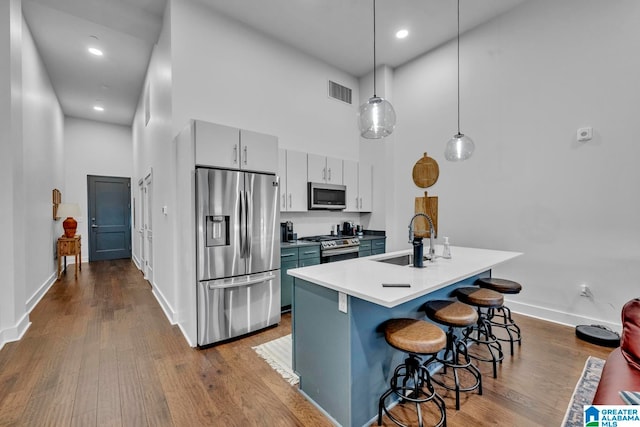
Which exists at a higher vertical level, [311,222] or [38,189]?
[38,189]

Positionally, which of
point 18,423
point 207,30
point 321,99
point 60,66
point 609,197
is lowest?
point 18,423

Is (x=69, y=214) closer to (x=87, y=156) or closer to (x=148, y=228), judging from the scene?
(x=148, y=228)

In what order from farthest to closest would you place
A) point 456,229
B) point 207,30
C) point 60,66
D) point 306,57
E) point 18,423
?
point 60,66, point 306,57, point 456,229, point 207,30, point 18,423

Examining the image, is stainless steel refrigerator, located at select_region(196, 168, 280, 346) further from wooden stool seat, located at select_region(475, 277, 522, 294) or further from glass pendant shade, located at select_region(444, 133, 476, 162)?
wooden stool seat, located at select_region(475, 277, 522, 294)

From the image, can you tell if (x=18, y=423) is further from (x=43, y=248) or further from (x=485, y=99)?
(x=485, y=99)

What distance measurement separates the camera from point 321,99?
15.9 ft

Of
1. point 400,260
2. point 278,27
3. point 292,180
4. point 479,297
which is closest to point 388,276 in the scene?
point 400,260

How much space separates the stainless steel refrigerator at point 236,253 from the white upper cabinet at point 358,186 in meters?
1.94

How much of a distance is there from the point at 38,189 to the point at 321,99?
461 cm

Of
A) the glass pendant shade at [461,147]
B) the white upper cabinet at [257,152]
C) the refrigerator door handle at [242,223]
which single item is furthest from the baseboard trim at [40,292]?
the glass pendant shade at [461,147]

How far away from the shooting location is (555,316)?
3.34 metres

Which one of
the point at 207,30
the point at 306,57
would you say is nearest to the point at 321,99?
the point at 306,57

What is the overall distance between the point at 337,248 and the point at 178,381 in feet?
8.23

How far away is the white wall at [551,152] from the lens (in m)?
2.92
